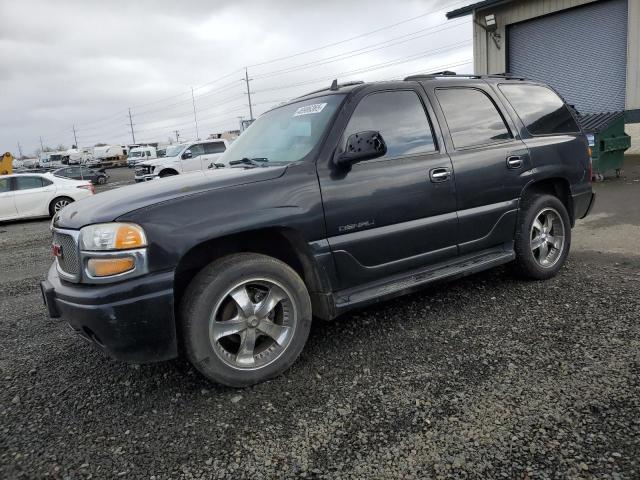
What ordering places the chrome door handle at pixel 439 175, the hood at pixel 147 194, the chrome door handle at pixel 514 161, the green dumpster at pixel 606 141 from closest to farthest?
the hood at pixel 147 194 < the chrome door handle at pixel 439 175 < the chrome door handle at pixel 514 161 < the green dumpster at pixel 606 141

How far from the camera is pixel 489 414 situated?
2.51 metres

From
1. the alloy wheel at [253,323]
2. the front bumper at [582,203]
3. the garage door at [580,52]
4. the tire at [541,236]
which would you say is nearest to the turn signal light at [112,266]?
the alloy wheel at [253,323]

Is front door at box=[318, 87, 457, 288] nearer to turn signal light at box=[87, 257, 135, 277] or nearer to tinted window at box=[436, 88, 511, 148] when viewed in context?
tinted window at box=[436, 88, 511, 148]

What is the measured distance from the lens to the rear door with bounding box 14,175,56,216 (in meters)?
13.0

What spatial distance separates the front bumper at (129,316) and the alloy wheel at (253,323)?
27cm

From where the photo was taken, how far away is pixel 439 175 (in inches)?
142

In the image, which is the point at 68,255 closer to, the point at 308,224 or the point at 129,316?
the point at 129,316

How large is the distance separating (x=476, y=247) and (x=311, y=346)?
159 centimetres

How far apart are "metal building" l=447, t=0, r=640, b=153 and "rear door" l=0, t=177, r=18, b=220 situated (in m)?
13.9

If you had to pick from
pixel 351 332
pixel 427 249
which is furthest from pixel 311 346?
pixel 427 249

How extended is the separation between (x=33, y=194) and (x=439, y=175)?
42.5ft

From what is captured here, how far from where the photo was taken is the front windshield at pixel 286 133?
3402 millimetres

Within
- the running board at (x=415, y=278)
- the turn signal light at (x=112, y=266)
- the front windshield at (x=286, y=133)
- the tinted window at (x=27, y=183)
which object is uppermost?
the front windshield at (x=286, y=133)

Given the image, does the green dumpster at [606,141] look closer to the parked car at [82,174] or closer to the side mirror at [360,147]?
the side mirror at [360,147]
